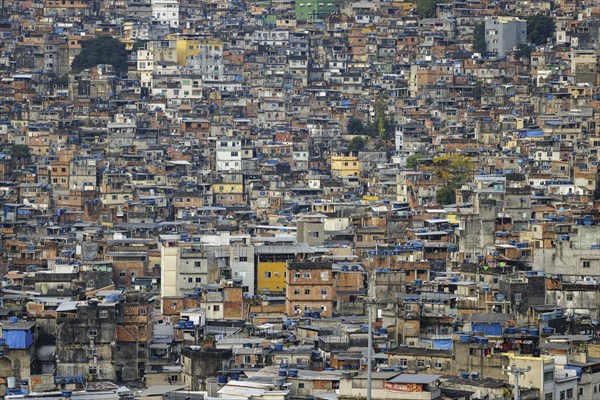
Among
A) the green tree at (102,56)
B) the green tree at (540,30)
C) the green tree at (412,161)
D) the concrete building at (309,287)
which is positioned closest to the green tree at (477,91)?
the green tree at (540,30)

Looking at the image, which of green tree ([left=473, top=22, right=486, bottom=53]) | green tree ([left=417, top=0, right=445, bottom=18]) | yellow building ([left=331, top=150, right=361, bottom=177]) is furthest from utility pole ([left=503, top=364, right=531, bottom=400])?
green tree ([left=417, top=0, right=445, bottom=18])

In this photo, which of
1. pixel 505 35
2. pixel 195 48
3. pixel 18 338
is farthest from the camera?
pixel 195 48

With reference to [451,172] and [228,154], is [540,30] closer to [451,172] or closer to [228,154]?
[228,154]

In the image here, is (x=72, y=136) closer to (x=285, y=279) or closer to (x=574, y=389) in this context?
(x=285, y=279)

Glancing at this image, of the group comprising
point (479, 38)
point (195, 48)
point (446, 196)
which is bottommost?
point (446, 196)

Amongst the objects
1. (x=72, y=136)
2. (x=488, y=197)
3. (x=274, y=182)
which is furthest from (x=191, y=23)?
(x=488, y=197)

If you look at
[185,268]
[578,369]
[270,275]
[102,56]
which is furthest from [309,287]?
[102,56]

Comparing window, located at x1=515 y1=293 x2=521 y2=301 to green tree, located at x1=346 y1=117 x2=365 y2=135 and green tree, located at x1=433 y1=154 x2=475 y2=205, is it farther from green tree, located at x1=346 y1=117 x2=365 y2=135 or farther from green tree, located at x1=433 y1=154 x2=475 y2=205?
green tree, located at x1=346 y1=117 x2=365 y2=135
